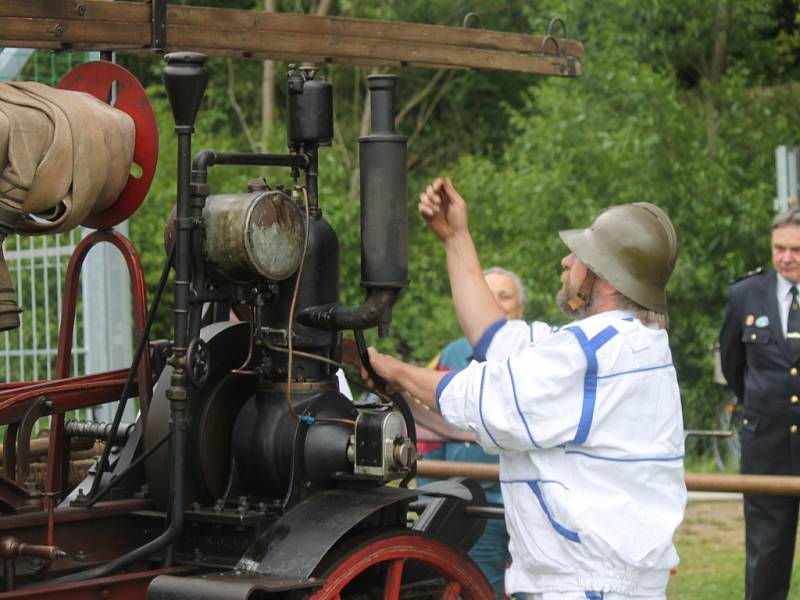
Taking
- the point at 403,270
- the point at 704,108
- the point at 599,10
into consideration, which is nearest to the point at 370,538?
the point at 403,270

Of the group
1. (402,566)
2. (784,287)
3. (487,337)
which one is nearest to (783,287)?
(784,287)

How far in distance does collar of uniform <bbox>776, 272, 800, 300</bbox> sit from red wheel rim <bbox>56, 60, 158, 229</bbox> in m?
4.04

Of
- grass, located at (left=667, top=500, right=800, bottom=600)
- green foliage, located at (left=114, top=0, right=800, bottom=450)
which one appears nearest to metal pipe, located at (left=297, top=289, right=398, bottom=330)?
grass, located at (left=667, top=500, right=800, bottom=600)

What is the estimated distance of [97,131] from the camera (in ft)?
12.5

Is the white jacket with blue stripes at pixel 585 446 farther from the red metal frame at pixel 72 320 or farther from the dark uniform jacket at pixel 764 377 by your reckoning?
the dark uniform jacket at pixel 764 377

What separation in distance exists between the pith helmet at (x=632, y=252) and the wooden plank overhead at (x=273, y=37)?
100cm

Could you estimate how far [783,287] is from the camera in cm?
718

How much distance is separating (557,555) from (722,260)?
9222 mm

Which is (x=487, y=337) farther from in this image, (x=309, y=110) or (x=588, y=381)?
(x=309, y=110)

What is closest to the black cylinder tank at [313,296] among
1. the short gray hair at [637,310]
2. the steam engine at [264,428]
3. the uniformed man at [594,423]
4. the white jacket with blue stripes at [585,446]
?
the steam engine at [264,428]

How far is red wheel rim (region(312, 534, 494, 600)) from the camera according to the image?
3.69 meters

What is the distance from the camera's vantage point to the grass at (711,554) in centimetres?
756

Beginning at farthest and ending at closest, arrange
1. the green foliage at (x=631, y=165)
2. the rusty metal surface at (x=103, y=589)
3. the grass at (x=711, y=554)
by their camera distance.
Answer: the green foliage at (x=631, y=165) → the grass at (x=711, y=554) → the rusty metal surface at (x=103, y=589)

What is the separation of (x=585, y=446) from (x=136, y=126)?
1.46 meters
